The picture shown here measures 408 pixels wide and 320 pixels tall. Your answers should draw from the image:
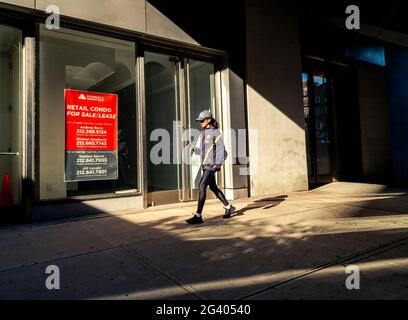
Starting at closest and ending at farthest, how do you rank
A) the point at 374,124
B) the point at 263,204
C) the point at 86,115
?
the point at 86,115, the point at 263,204, the point at 374,124

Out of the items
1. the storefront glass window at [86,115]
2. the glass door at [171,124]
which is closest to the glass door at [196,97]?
the glass door at [171,124]

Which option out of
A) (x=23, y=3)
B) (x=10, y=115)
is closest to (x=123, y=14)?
(x=23, y=3)

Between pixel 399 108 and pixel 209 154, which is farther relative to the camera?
pixel 399 108

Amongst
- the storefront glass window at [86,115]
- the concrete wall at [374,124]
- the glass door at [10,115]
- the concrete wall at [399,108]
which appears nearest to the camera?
the glass door at [10,115]

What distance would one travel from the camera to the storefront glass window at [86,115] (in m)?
5.54

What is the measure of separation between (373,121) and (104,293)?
10581 mm

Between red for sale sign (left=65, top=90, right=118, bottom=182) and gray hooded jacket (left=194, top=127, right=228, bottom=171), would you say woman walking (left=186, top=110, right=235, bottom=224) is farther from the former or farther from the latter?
red for sale sign (left=65, top=90, right=118, bottom=182)

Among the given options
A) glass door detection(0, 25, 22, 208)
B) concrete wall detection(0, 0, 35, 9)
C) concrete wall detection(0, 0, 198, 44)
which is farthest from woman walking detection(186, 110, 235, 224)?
concrete wall detection(0, 0, 35, 9)

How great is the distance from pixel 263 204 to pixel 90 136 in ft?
12.3

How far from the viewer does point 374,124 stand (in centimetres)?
1047

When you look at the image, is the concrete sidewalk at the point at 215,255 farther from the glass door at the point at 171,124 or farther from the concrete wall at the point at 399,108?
the concrete wall at the point at 399,108

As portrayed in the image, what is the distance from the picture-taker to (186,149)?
23.5 ft

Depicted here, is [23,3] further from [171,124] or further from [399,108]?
[399,108]
